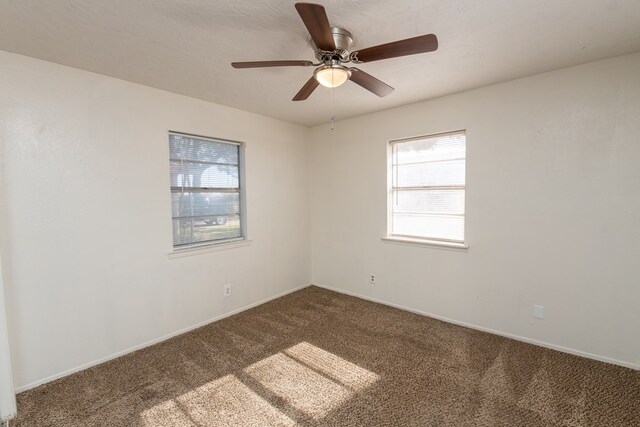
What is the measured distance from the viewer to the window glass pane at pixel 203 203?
313 cm

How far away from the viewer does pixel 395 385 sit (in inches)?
86.0

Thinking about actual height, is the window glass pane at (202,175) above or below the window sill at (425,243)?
above

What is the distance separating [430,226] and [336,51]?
7.75ft

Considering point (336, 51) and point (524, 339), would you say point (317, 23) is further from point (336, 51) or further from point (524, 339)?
point (524, 339)

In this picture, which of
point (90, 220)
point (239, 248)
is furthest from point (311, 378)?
point (90, 220)

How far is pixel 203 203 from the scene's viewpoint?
11.0 ft

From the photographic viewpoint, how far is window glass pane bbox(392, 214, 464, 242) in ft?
10.7

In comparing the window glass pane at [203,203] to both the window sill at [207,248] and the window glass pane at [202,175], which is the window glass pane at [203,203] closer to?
the window glass pane at [202,175]

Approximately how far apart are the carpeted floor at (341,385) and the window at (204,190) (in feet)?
3.70

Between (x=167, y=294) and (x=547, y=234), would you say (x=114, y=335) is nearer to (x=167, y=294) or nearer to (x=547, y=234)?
(x=167, y=294)

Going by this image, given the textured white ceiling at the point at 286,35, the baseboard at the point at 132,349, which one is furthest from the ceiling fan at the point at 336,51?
the baseboard at the point at 132,349

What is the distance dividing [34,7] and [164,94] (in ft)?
4.13

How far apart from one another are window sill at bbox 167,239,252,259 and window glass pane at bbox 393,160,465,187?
2088mm

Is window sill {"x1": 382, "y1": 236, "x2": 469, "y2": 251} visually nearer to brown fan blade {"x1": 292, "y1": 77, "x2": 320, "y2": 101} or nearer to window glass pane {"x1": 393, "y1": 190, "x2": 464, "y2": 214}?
window glass pane {"x1": 393, "y1": 190, "x2": 464, "y2": 214}
